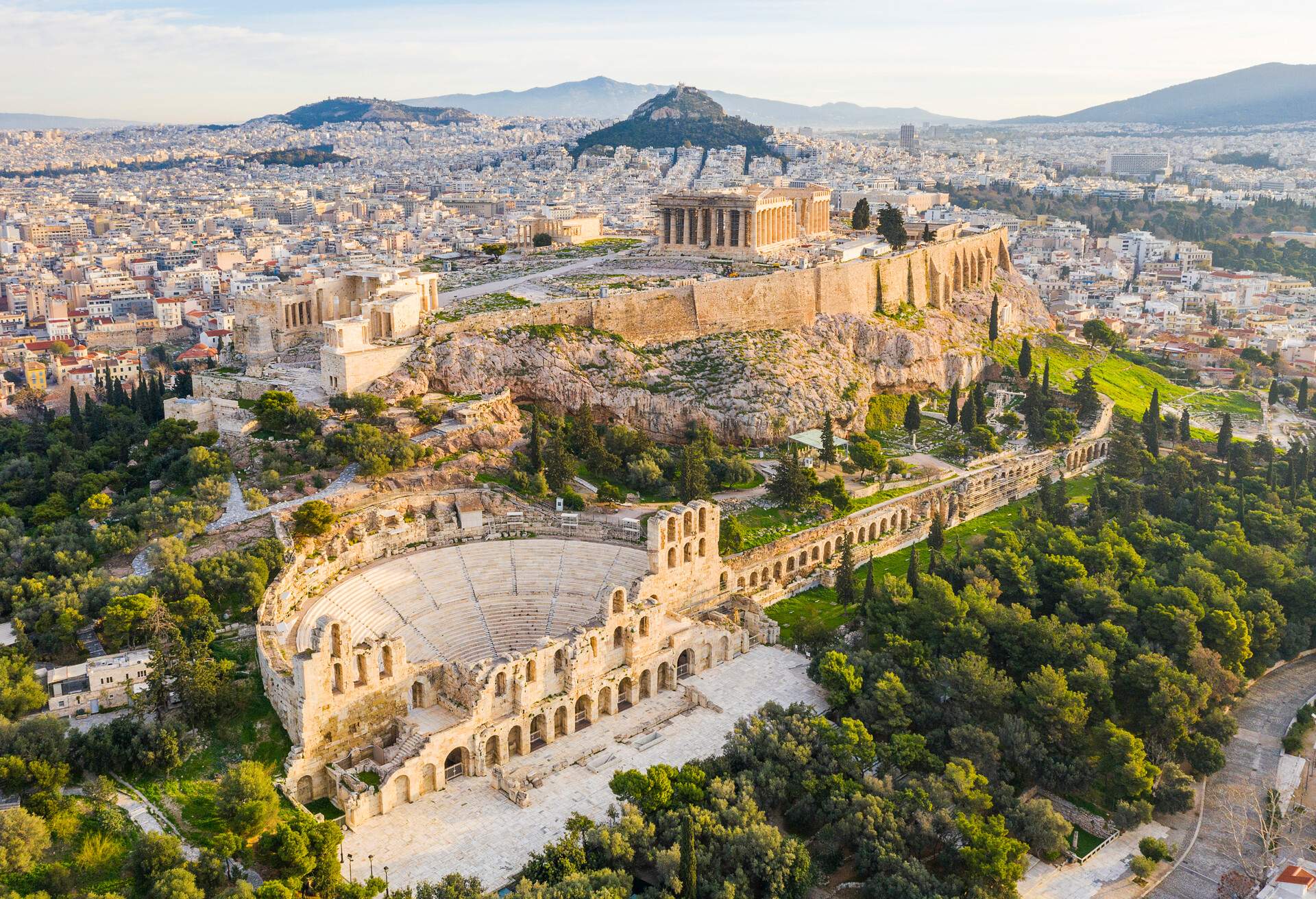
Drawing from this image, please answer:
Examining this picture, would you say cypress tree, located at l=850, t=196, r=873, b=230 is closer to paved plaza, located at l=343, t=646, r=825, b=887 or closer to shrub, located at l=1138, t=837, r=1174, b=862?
paved plaza, located at l=343, t=646, r=825, b=887

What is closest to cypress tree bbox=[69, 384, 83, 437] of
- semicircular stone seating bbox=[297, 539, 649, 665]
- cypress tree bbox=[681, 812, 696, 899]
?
semicircular stone seating bbox=[297, 539, 649, 665]

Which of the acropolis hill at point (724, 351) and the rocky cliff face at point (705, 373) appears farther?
the acropolis hill at point (724, 351)

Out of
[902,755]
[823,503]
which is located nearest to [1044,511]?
[823,503]

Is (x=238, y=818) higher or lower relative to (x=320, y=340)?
lower

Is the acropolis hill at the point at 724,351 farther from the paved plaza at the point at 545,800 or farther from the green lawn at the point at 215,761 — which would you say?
the paved plaza at the point at 545,800

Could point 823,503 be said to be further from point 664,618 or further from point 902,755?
point 902,755

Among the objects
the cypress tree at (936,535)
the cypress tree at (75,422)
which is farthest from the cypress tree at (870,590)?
the cypress tree at (75,422)
